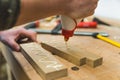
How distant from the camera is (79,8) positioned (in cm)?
52

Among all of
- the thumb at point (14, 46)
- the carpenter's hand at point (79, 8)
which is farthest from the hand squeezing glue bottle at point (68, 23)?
the thumb at point (14, 46)

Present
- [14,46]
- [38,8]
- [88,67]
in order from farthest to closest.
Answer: [14,46] < [88,67] < [38,8]

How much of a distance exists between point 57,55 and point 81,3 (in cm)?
17

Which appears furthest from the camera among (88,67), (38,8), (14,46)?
(14,46)

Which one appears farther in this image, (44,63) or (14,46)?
(14,46)

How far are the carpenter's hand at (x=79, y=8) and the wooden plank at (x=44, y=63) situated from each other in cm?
13

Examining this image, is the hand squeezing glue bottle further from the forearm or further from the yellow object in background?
the yellow object in background

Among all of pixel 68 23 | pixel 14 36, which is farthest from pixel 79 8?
pixel 14 36

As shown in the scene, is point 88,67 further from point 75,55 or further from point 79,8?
point 79,8

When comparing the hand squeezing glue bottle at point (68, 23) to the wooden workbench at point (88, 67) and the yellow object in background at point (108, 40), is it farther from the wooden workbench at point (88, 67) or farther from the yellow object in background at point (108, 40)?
the yellow object in background at point (108, 40)

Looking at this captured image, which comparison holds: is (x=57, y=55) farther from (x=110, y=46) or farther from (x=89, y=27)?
(x=89, y=27)

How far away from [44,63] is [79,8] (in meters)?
0.17

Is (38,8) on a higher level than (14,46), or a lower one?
higher

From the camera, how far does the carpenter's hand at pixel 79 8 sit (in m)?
0.50
